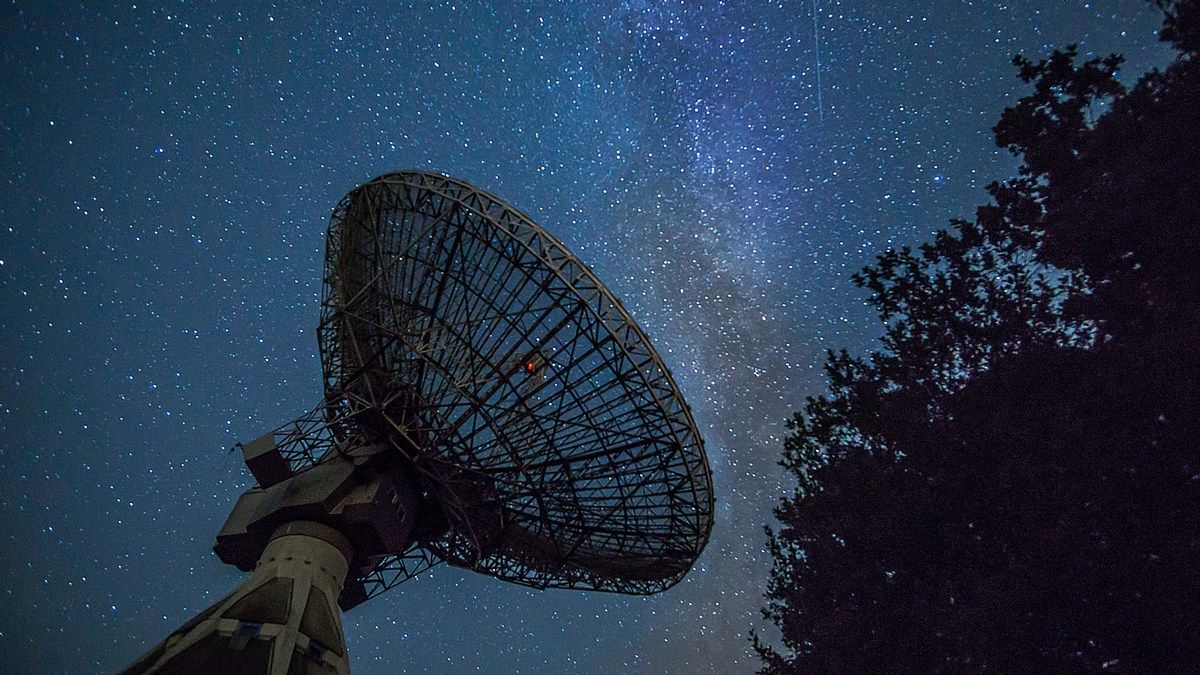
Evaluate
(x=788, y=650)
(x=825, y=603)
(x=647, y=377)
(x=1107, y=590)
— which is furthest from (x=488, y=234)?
(x=788, y=650)

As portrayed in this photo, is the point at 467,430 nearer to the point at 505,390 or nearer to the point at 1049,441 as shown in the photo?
the point at 505,390

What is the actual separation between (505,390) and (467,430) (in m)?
1.03

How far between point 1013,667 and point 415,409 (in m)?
10.7

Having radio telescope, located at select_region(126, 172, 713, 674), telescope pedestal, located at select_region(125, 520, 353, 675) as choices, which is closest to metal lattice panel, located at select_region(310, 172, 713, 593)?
radio telescope, located at select_region(126, 172, 713, 674)

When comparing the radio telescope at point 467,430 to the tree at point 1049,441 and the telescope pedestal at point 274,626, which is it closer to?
the telescope pedestal at point 274,626

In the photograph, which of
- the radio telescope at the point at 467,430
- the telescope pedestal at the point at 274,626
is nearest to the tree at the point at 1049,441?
the radio telescope at the point at 467,430

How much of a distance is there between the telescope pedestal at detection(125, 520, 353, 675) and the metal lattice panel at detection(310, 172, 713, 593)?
2.52 meters

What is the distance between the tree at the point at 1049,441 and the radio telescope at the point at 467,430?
3544 millimetres

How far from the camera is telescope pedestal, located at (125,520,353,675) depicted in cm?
958

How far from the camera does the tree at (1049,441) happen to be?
30.7 feet

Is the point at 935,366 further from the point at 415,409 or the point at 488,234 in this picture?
the point at 415,409

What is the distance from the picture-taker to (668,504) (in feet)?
47.0

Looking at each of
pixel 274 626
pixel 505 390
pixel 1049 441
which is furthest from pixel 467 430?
pixel 1049 441

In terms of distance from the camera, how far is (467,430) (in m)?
13.2
